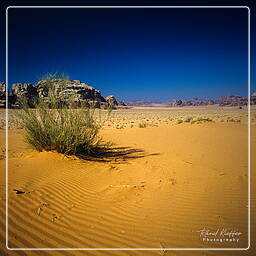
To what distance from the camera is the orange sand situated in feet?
7.07

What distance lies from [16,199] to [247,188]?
4.17m

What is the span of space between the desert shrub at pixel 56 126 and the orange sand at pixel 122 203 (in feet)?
1.15

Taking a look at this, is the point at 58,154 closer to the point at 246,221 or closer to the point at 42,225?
the point at 42,225

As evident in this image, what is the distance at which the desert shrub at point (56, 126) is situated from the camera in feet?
16.3

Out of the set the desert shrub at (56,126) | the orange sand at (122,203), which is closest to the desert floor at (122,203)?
the orange sand at (122,203)

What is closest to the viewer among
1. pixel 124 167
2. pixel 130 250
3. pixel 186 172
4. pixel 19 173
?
pixel 130 250

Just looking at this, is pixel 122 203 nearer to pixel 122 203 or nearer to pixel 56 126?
pixel 122 203

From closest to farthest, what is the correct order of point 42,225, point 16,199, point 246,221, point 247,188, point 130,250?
point 130,250 < point 42,225 < point 246,221 < point 16,199 < point 247,188

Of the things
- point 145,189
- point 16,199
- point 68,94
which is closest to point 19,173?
point 16,199

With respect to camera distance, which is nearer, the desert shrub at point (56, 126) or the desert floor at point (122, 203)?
the desert floor at point (122, 203)

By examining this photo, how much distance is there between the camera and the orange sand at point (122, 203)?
7.07ft

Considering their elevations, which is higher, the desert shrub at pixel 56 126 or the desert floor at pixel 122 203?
the desert shrub at pixel 56 126

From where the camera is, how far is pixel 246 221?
100 inches

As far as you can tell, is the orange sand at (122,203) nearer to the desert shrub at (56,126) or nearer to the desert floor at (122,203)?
the desert floor at (122,203)
